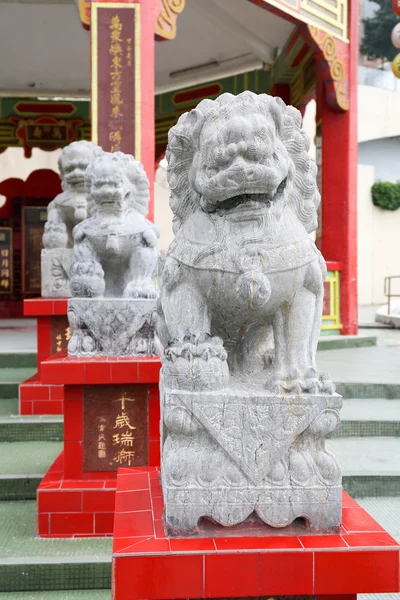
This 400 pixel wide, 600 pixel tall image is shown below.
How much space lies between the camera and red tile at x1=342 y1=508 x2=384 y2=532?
161 cm

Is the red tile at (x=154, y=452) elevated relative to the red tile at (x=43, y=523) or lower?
elevated

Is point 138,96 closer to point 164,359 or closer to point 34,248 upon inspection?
point 164,359

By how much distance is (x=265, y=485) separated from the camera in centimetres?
159

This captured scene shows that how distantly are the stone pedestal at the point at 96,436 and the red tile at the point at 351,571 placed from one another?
1.49 m

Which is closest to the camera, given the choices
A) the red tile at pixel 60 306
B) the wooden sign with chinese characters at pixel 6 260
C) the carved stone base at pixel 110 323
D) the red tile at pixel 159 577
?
the red tile at pixel 159 577

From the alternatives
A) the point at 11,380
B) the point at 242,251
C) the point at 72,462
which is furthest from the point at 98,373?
the point at 11,380

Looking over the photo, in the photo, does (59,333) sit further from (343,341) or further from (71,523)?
(343,341)

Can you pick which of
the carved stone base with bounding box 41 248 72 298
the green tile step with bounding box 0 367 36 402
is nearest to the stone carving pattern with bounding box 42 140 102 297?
the carved stone base with bounding box 41 248 72 298

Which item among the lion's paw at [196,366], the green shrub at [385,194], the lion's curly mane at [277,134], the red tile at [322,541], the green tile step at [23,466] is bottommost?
the green tile step at [23,466]

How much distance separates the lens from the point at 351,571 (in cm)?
150

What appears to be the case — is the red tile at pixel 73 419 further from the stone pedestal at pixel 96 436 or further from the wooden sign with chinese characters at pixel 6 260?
the wooden sign with chinese characters at pixel 6 260

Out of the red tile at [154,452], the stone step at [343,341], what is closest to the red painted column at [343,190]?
the stone step at [343,341]

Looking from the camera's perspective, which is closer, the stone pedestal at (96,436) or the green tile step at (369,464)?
the stone pedestal at (96,436)

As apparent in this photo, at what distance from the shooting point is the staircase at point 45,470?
2512 mm
